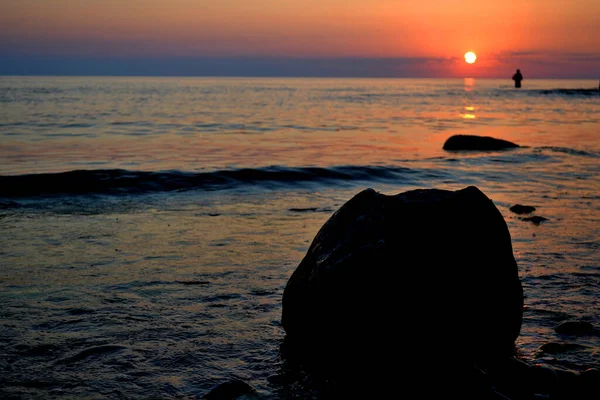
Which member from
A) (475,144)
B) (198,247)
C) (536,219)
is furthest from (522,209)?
(475,144)

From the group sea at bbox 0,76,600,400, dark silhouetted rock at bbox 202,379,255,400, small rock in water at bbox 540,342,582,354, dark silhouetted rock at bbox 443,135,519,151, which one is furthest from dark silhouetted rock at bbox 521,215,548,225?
dark silhouetted rock at bbox 443,135,519,151

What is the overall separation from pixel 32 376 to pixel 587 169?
1613 centimetres

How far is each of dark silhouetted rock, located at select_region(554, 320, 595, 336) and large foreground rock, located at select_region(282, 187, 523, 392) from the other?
0.66 meters

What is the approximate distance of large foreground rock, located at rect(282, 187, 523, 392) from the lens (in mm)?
4137

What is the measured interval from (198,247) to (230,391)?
4214 mm

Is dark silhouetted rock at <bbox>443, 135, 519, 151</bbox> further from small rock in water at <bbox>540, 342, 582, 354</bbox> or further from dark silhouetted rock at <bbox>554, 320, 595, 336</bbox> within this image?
small rock in water at <bbox>540, 342, 582, 354</bbox>

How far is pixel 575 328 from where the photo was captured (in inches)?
199

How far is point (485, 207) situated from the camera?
186 inches

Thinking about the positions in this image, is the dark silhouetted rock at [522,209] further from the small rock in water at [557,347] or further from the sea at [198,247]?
the small rock in water at [557,347]

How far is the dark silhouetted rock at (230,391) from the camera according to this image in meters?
3.84

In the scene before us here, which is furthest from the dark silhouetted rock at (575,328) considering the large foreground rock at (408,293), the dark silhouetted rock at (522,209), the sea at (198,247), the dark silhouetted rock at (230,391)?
the dark silhouetted rock at (522,209)

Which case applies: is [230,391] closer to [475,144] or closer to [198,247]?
[198,247]

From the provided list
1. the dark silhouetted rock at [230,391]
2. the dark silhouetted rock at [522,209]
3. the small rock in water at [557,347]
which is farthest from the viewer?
the dark silhouetted rock at [522,209]

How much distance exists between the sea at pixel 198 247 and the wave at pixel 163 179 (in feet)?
0.27
